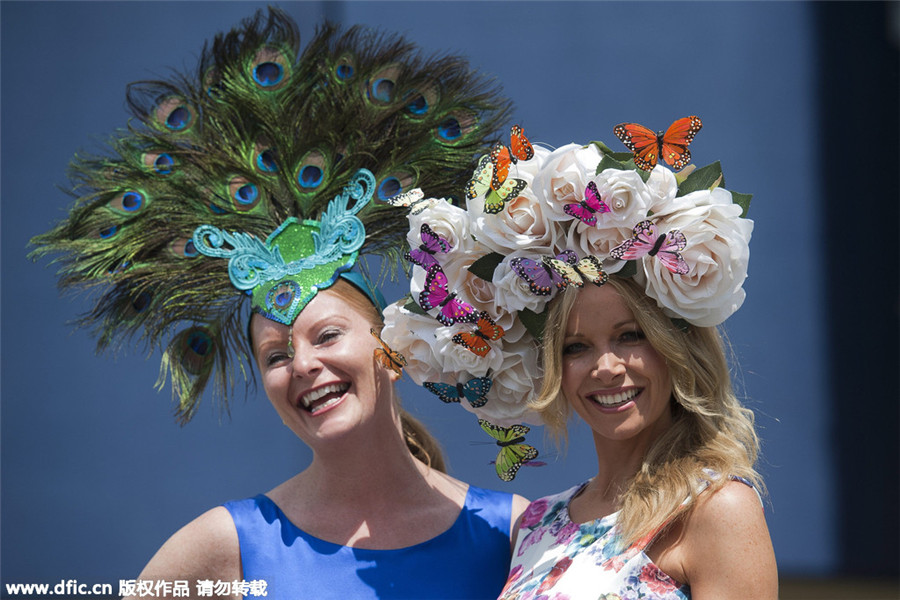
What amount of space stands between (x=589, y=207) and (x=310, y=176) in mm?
1099

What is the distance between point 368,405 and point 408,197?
61 cm

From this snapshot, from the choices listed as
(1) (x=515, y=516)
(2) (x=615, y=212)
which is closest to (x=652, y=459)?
(2) (x=615, y=212)

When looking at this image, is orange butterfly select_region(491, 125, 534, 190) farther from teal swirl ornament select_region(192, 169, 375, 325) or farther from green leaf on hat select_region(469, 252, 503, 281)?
teal swirl ornament select_region(192, 169, 375, 325)

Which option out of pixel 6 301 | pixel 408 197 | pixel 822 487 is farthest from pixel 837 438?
pixel 6 301

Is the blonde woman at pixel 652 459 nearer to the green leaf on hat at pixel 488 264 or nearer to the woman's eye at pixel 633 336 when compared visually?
the woman's eye at pixel 633 336

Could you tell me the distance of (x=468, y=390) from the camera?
244 centimetres

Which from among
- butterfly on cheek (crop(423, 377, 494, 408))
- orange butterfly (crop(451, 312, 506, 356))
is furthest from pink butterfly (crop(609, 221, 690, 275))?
butterfly on cheek (crop(423, 377, 494, 408))

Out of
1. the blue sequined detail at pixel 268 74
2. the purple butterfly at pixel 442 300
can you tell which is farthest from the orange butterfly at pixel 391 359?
the blue sequined detail at pixel 268 74

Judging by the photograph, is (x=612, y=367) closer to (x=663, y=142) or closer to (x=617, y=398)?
(x=617, y=398)

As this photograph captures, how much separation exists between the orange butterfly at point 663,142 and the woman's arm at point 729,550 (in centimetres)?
71

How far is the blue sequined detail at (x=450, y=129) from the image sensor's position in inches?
118

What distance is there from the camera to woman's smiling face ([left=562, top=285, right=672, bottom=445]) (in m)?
2.22

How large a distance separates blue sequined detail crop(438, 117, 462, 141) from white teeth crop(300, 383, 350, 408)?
80cm

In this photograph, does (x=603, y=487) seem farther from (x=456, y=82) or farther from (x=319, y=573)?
(x=456, y=82)
